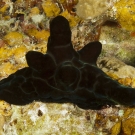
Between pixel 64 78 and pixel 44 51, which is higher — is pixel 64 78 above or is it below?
below

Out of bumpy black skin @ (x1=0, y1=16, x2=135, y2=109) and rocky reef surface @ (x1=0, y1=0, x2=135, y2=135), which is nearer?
bumpy black skin @ (x1=0, y1=16, x2=135, y2=109)

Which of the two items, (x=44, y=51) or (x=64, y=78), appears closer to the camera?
(x=64, y=78)

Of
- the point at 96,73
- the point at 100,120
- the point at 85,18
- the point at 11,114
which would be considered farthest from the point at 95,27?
the point at 11,114

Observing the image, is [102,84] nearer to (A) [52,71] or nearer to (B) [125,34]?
(A) [52,71]
